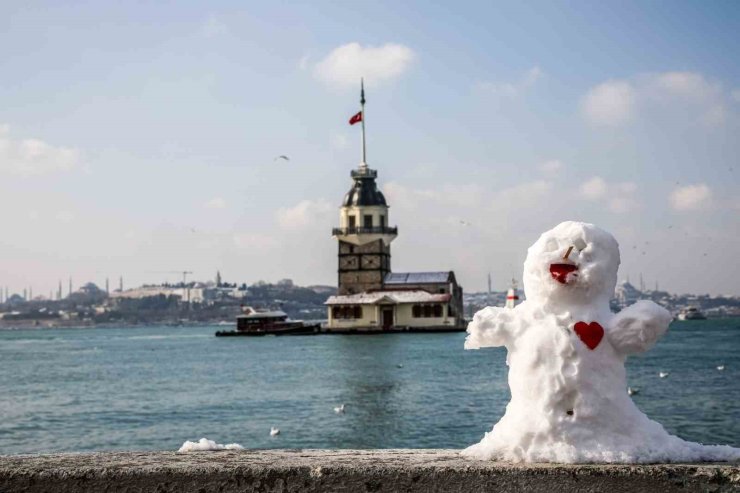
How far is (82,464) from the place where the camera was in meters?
3.67

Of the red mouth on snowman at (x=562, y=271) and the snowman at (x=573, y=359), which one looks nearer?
the snowman at (x=573, y=359)

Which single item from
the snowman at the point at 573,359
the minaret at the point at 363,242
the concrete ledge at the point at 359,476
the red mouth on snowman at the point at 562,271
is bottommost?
the concrete ledge at the point at 359,476

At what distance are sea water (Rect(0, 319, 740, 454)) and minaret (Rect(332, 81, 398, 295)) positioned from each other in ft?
113

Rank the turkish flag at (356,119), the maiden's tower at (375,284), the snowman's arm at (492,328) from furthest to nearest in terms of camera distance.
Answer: the turkish flag at (356,119), the maiden's tower at (375,284), the snowman's arm at (492,328)

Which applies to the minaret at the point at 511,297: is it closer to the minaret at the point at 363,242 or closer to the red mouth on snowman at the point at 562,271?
the red mouth on snowman at the point at 562,271

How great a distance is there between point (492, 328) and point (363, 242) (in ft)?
245

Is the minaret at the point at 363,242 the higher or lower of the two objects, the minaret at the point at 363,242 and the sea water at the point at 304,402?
the higher

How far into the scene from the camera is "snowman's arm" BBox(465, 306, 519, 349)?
4.36m

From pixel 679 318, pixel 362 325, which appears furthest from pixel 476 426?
pixel 679 318

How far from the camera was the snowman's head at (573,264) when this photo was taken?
4285 mm

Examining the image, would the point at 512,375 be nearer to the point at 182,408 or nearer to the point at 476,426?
the point at 476,426

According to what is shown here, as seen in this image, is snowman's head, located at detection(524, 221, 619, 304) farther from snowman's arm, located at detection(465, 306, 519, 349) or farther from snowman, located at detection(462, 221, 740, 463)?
snowman's arm, located at detection(465, 306, 519, 349)

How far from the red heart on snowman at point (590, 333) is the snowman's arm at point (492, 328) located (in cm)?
29


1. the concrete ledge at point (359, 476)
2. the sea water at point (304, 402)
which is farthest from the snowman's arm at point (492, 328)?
the sea water at point (304, 402)
